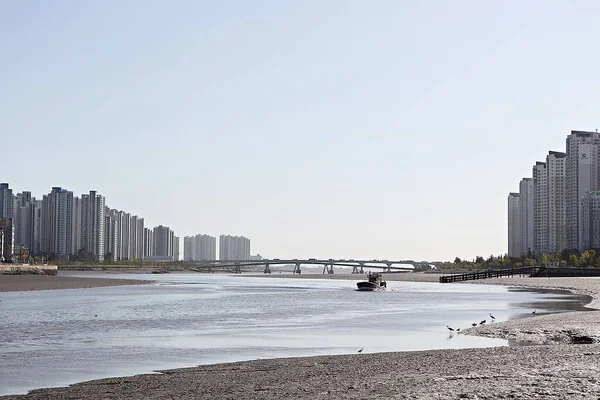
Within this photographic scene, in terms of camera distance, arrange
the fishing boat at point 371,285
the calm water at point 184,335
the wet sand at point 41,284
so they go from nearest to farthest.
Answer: the calm water at point 184,335, the wet sand at point 41,284, the fishing boat at point 371,285

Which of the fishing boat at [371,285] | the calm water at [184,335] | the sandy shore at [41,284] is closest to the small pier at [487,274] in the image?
the fishing boat at [371,285]

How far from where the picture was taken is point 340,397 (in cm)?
1762

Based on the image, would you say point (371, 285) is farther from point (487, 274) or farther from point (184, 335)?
point (184, 335)

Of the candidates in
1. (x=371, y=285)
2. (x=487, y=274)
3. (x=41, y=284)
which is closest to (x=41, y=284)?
(x=41, y=284)

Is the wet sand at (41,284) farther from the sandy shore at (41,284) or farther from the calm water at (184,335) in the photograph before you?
the calm water at (184,335)

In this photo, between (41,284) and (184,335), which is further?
(41,284)

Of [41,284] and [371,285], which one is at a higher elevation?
[371,285]

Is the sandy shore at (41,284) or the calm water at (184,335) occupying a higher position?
the calm water at (184,335)

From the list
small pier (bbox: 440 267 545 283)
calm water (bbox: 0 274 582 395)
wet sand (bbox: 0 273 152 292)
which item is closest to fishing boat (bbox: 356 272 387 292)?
small pier (bbox: 440 267 545 283)

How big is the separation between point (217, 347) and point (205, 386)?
38.3 ft

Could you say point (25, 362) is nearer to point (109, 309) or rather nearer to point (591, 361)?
point (591, 361)

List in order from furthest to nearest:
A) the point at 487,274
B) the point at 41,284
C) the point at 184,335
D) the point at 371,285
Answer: the point at 487,274
the point at 41,284
the point at 371,285
the point at 184,335

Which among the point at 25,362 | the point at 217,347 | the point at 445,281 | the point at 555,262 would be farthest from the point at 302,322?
the point at 555,262

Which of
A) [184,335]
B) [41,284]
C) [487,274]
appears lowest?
[41,284]
